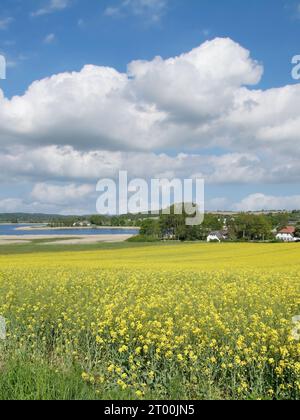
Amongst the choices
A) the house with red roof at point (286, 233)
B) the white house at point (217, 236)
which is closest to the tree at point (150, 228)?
the white house at point (217, 236)

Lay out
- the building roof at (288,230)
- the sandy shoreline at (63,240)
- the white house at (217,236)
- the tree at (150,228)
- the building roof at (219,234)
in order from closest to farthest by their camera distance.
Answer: the sandy shoreline at (63,240) < the white house at (217,236) < the tree at (150,228) < the building roof at (219,234) < the building roof at (288,230)

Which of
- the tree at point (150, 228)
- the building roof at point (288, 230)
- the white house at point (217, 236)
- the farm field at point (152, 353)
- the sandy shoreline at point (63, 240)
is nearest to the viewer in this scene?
the farm field at point (152, 353)

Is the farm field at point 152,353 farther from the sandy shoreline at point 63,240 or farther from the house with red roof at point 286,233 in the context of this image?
the house with red roof at point 286,233

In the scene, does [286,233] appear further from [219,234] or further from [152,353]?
[152,353]

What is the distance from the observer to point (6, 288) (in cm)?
1252

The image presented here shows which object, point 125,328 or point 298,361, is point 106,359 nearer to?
point 125,328

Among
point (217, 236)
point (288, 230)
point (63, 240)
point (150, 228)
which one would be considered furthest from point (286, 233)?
point (63, 240)

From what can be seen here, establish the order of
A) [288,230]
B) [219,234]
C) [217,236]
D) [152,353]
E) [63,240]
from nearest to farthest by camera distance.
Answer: [152,353]
[63,240]
[217,236]
[219,234]
[288,230]

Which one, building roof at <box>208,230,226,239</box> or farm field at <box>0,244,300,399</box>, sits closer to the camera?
farm field at <box>0,244,300,399</box>

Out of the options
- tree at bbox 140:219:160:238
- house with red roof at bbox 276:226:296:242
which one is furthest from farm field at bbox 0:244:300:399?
house with red roof at bbox 276:226:296:242

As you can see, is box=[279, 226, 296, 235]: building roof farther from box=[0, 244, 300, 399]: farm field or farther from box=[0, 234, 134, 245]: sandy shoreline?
box=[0, 244, 300, 399]: farm field

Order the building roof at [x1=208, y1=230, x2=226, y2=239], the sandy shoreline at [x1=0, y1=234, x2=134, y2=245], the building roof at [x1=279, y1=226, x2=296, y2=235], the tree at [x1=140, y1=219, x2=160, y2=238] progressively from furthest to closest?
the building roof at [x1=279, y1=226, x2=296, y2=235], the building roof at [x1=208, y1=230, x2=226, y2=239], the tree at [x1=140, y1=219, x2=160, y2=238], the sandy shoreline at [x1=0, y1=234, x2=134, y2=245]

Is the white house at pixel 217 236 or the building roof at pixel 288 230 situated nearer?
the white house at pixel 217 236
